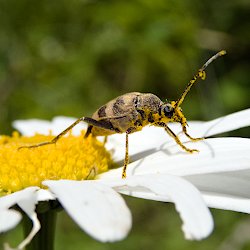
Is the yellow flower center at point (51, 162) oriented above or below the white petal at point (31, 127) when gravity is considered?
above

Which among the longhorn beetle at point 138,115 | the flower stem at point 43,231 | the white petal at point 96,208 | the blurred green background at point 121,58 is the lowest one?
the blurred green background at point 121,58

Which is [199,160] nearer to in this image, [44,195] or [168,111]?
[168,111]

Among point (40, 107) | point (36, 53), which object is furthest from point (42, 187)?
point (36, 53)

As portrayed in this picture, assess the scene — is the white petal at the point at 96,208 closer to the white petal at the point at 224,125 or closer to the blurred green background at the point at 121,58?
the white petal at the point at 224,125

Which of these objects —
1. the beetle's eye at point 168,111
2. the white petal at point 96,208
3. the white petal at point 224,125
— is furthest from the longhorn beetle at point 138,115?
the white petal at point 96,208

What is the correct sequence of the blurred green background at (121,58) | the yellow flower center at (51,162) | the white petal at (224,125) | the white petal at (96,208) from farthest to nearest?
the blurred green background at (121,58) < the white petal at (224,125) < the yellow flower center at (51,162) < the white petal at (96,208)

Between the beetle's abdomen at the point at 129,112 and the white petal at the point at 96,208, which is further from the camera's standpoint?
the beetle's abdomen at the point at 129,112

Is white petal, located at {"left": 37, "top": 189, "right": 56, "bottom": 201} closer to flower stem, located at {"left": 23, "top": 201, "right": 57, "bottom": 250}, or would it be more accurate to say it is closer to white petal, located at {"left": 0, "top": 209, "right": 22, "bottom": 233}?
flower stem, located at {"left": 23, "top": 201, "right": 57, "bottom": 250}
